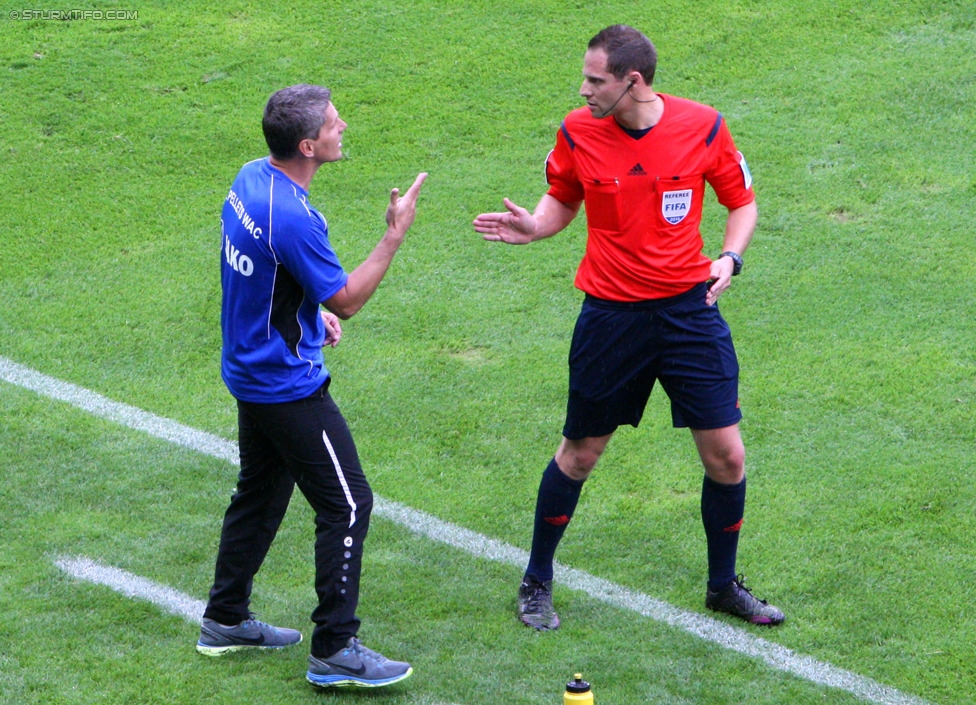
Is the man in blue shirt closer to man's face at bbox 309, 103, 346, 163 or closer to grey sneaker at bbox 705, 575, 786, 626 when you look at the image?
man's face at bbox 309, 103, 346, 163

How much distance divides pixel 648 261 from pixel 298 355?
1291 millimetres

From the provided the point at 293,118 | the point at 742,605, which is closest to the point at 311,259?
the point at 293,118

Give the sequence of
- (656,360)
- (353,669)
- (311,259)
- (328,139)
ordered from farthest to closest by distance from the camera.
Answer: (656,360) → (353,669) → (328,139) → (311,259)

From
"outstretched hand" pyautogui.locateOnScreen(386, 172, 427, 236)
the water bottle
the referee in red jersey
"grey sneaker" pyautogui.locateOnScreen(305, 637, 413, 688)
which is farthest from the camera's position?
→ the referee in red jersey

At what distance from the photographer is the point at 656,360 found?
4516mm

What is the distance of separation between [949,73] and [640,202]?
18.7ft

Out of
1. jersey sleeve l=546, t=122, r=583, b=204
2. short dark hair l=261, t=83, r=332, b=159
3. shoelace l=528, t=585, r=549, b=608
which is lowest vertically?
shoelace l=528, t=585, r=549, b=608

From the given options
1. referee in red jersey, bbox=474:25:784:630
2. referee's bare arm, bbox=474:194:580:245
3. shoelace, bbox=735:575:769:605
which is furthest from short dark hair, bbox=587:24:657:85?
shoelace, bbox=735:575:769:605

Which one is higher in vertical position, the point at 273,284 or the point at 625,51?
the point at 625,51

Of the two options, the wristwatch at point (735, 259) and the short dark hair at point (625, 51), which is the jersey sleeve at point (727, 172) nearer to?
the wristwatch at point (735, 259)

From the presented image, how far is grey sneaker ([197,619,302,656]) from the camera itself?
14.5ft

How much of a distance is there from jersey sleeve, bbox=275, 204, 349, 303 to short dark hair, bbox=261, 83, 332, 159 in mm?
245

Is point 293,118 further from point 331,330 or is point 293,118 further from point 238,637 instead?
point 238,637

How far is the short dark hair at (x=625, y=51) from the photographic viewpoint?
4281 millimetres
